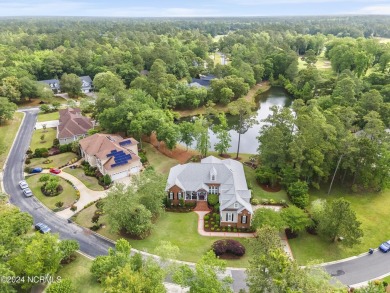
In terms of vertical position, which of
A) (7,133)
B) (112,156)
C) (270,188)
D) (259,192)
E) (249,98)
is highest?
(112,156)

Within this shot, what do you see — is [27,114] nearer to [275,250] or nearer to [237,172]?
[237,172]

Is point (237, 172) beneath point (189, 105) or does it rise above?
above

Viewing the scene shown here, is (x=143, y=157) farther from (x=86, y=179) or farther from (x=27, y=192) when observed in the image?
(x=27, y=192)

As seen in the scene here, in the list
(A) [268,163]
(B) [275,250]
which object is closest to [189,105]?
(A) [268,163]

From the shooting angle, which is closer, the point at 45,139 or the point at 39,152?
the point at 39,152

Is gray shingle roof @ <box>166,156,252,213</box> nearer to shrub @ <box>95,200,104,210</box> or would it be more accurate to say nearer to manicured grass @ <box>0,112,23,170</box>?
shrub @ <box>95,200,104,210</box>

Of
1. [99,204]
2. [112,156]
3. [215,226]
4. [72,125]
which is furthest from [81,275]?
[72,125]
